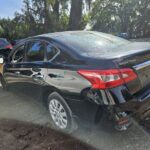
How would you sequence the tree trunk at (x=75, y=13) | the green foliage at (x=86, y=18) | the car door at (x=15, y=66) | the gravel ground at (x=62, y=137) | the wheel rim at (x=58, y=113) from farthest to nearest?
the green foliage at (x=86, y=18) < the tree trunk at (x=75, y=13) < the car door at (x=15, y=66) < the wheel rim at (x=58, y=113) < the gravel ground at (x=62, y=137)

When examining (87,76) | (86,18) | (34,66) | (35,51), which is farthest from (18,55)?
(86,18)

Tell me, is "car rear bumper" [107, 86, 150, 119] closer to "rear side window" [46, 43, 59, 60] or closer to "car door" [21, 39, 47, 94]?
"rear side window" [46, 43, 59, 60]

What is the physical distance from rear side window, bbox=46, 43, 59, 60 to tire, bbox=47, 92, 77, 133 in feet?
1.91

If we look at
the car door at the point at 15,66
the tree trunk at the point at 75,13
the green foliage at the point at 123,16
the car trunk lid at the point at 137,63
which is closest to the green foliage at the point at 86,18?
the green foliage at the point at 123,16

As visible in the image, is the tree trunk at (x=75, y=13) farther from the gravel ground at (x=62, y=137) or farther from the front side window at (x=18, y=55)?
the gravel ground at (x=62, y=137)

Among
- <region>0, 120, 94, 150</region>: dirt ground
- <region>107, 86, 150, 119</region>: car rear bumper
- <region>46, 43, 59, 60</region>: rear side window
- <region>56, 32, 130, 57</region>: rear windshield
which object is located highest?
<region>56, 32, 130, 57</region>: rear windshield

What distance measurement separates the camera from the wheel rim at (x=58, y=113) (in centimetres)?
A: 455

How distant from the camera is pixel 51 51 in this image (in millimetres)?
4793

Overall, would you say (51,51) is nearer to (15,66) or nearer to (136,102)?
(15,66)

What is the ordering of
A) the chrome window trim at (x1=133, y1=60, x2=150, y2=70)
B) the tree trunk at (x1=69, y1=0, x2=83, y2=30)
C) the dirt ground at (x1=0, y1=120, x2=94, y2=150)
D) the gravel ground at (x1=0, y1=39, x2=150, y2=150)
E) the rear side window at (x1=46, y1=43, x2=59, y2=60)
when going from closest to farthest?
the chrome window trim at (x1=133, y1=60, x2=150, y2=70)
the gravel ground at (x1=0, y1=39, x2=150, y2=150)
the dirt ground at (x1=0, y1=120, x2=94, y2=150)
the rear side window at (x1=46, y1=43, x2=59, y2=60)
the tree trunk at (x1=69, y1=0, x2=83, y2=30)

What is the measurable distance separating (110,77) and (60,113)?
1237 millimetres

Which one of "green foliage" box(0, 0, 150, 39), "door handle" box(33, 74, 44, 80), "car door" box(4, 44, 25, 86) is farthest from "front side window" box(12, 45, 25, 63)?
"green foliage" box(0, 0, 150, 39)

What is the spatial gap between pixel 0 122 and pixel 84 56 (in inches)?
92.9

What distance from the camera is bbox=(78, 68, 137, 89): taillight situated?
374cm
